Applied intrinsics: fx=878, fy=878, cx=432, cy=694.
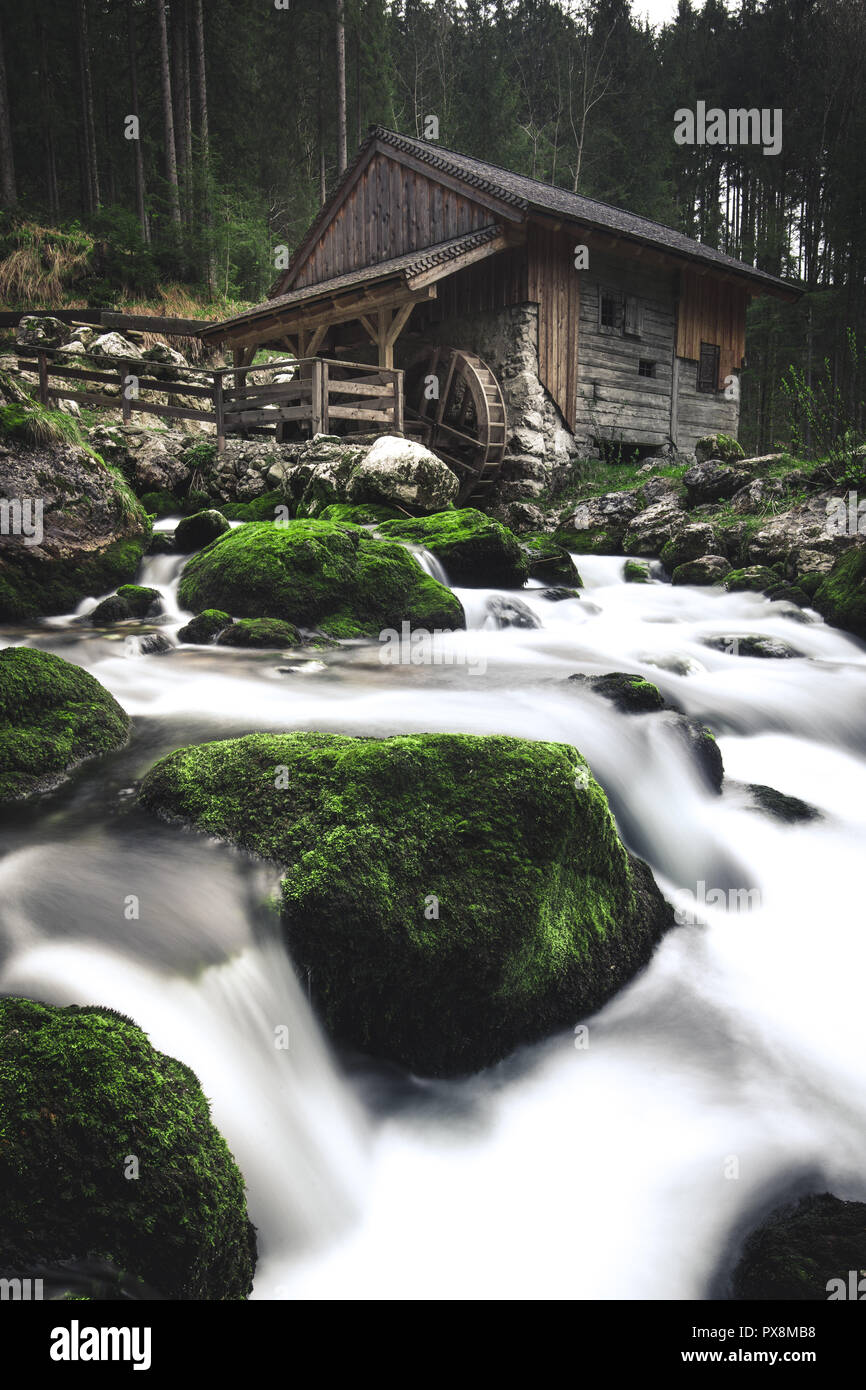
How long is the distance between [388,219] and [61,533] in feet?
45.1

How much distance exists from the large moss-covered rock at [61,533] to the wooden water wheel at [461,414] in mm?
7523

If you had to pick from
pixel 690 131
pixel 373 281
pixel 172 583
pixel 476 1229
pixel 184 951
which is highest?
pixel 690 131

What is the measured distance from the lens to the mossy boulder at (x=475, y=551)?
1041cm

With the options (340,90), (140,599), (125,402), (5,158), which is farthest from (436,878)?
(5,158)

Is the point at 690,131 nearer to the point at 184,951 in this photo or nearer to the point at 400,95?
the point at 400,95

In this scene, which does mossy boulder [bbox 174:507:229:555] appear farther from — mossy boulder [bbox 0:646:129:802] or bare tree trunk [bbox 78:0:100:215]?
bare tree trunk [bbox 78:0:100:215]

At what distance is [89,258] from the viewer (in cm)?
2439

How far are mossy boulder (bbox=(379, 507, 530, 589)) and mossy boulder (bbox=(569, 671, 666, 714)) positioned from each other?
4.63 m

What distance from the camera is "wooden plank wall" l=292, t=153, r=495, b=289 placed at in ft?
56.6

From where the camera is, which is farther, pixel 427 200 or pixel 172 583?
pixel 427 200

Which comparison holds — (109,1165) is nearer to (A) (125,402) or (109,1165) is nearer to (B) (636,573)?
(B) (636,573)
